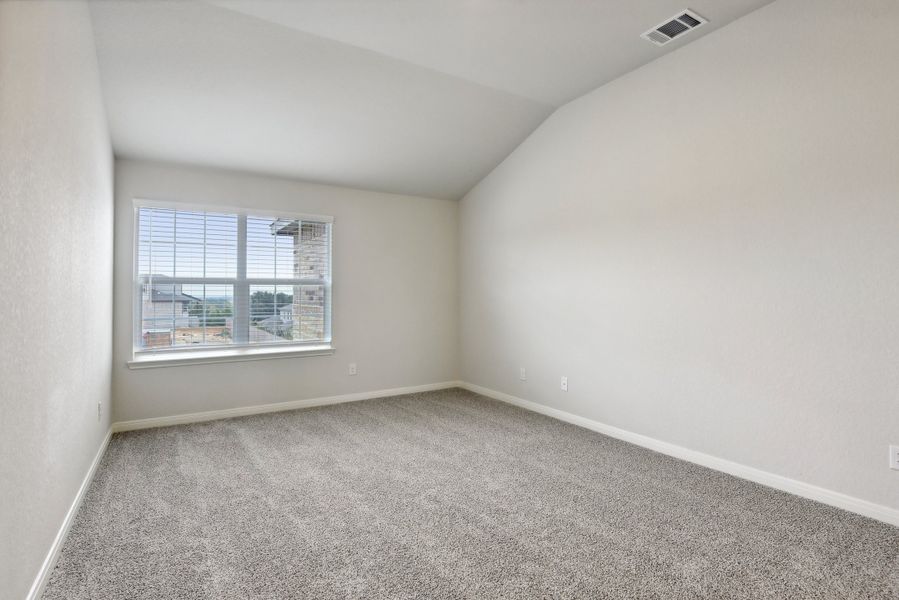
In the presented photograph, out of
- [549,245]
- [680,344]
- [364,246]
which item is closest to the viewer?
[680,344]

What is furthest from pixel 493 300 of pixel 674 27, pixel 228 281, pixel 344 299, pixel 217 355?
pixel 674 27

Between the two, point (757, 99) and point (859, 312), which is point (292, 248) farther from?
point (859, 312)

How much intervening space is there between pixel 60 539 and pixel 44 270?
4.00 feet

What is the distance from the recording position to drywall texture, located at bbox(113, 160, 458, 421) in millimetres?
3859

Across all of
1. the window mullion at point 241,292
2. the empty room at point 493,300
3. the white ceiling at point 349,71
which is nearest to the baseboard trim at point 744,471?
the empty room at point 493,300

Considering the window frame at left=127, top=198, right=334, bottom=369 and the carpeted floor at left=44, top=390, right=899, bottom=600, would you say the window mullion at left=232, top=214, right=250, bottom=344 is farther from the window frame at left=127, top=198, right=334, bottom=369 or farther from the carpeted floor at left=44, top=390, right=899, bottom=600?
the carpeted floor at left=44, top=390, right=899, bottom=600

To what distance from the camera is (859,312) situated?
2422 mm

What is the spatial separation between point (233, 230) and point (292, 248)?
0.56 meters

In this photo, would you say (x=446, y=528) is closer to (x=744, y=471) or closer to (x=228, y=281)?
(x=744, y=471)

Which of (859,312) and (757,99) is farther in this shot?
(757,99)

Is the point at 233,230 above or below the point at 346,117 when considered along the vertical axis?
below

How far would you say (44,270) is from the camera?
1.80m

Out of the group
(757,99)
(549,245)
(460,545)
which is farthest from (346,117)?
A: (460,545)

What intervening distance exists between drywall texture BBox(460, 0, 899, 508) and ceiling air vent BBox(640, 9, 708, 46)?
7.6 inches
